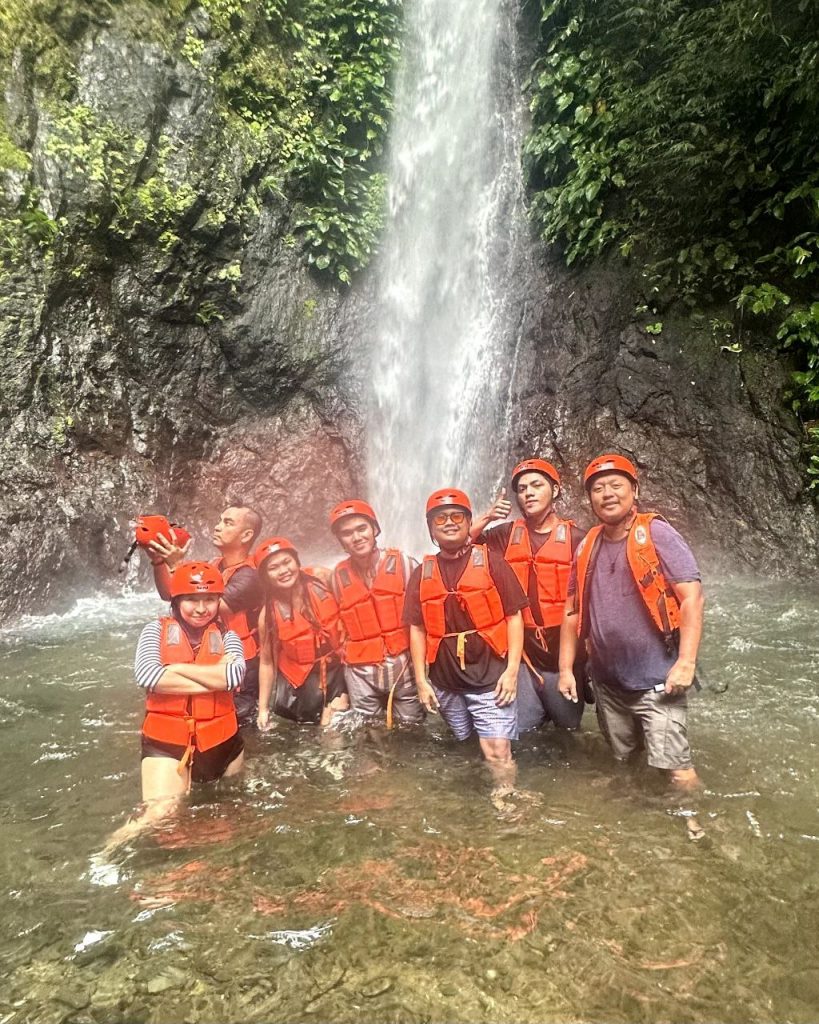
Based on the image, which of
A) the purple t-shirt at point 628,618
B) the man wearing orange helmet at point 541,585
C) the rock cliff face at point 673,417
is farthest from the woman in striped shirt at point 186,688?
the rock cliff face at point 673,417

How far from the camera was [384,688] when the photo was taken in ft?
15.3

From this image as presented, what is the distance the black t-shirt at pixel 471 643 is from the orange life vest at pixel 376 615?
609mm

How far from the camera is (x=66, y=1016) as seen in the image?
2.27 m

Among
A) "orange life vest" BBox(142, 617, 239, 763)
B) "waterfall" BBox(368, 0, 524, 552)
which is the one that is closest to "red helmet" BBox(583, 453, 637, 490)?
"orange life vest" BBox(142, 617, 239, 763)

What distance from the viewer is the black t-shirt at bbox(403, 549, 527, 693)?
3.97 meters

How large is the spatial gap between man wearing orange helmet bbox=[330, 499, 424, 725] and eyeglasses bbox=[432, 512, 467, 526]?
73 centimetres

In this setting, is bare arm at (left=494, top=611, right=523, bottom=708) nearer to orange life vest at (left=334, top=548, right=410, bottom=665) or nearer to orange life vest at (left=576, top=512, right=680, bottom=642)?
orange life vest at (left=576, top=512, right=680, bottom=642)

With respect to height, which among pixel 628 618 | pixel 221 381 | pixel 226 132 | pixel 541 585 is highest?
pixel 226 132

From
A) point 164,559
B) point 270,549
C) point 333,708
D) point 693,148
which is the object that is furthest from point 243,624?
point 693,148

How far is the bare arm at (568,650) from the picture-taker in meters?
3.98

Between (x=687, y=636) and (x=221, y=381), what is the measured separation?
34.4ft

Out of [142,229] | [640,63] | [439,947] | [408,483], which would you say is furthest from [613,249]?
[439,947]

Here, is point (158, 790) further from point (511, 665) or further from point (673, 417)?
point (673, 417)

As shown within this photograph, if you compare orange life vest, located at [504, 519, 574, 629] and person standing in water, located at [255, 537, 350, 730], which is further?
person standing in water, located at [255, 537, 350, 730]
